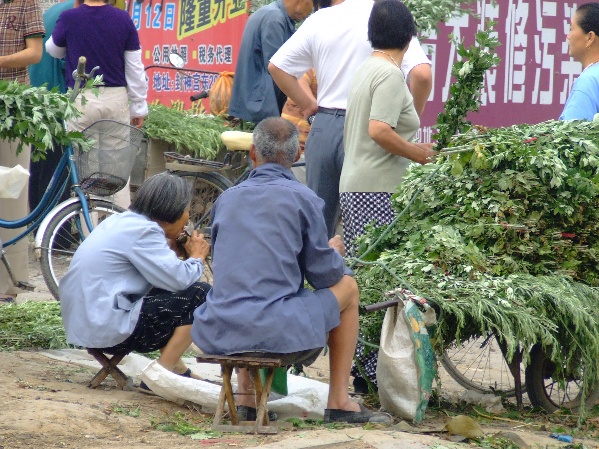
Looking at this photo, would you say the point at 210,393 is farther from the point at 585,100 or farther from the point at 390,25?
the point at 585,100

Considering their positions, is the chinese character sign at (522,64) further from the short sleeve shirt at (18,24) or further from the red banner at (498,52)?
the short sleeve shirt at (18,24)

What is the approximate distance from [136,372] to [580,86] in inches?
113

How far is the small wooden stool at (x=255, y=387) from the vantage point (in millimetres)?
4105

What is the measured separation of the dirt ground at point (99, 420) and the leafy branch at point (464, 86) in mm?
1512

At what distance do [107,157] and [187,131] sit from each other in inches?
96.9

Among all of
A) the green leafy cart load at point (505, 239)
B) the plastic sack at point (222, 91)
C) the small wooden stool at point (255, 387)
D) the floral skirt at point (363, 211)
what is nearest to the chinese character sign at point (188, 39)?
the plastic sack at point (222, 91)

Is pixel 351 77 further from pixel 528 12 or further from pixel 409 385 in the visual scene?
pixel 528 12

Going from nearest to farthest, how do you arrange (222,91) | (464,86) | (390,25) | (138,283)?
1. (138,283)
2. (390,25)
3. (464,86)
4. (222,91)

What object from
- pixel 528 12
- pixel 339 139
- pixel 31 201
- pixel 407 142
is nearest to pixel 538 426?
pixel 407 142

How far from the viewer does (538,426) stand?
15.4 ft

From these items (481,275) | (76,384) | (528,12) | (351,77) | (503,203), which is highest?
(528,12)

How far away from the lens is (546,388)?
5.07 m

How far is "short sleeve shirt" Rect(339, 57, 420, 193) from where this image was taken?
5.06 metres

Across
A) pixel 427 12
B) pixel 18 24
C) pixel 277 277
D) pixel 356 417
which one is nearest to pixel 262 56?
pixel 427 12
